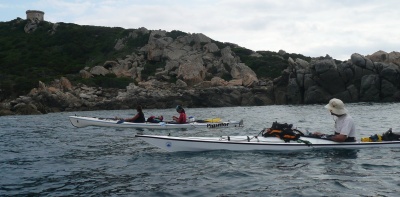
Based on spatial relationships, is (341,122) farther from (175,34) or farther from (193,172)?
(175,34)

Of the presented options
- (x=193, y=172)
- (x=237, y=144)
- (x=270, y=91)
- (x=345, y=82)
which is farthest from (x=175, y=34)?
(x=193, y=172)

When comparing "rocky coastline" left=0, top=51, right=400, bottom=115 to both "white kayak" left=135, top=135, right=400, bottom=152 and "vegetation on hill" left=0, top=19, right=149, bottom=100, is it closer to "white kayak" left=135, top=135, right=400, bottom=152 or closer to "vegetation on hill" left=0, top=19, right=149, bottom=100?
"vegetation on hill" left=0, top=19, right=149, bottom=100

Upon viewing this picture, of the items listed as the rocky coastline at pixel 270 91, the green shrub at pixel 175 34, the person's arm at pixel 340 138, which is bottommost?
the person's arm at pixel 340 138

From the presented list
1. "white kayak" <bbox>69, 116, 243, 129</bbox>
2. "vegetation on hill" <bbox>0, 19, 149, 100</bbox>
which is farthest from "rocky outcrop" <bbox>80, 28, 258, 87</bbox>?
"white kayak" <bbox>69, 116, 243, 129</bbox>

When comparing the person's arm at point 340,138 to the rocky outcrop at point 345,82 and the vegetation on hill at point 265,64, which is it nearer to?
the rocky outcrop at point 345,82

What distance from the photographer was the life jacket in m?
14.0

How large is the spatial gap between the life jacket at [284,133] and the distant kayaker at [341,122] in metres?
1.33

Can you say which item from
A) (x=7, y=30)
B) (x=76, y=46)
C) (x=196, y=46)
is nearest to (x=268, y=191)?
(x=196, y=46)

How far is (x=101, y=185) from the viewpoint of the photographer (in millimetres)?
9703

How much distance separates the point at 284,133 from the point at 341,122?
2009 mm

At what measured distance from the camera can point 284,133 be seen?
14141 millimetres

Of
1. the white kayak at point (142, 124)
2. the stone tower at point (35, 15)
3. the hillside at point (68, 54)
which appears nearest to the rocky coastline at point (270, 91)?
the hillside at point (68, 54)

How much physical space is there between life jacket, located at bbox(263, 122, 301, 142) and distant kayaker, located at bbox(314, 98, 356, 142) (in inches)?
52.5

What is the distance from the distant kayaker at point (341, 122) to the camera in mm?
13391
